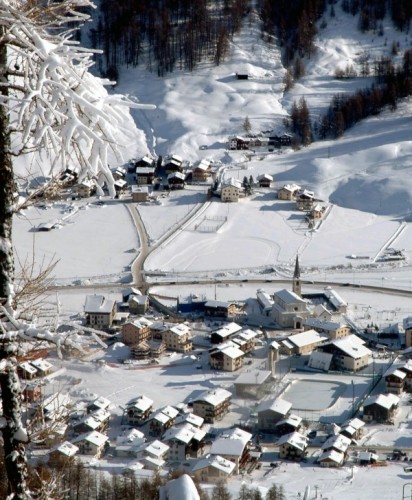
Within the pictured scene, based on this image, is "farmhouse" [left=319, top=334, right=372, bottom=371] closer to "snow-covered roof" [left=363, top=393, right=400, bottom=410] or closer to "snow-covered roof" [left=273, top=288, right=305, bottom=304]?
"snow-covered roof" [left=363, top=393, right=400, bottom=410]

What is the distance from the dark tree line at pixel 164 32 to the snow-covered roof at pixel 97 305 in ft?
55.5

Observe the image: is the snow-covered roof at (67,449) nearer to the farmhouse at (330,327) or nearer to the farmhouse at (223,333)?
the farmhouse at (223,333)

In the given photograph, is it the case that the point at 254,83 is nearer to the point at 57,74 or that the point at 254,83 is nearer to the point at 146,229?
the point at 146,229

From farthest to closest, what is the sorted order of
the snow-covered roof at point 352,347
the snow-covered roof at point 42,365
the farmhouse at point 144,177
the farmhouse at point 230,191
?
1. the farmhouse at point 144,177
2. the farmhouse at point 230,191
3. the snow-covered roof at point 352,347
4. the snow-covered roof at point 42,365

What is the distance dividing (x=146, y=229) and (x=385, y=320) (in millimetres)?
7642

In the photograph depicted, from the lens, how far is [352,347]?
1412 centimetres

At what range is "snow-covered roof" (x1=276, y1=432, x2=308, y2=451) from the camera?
1088 cm

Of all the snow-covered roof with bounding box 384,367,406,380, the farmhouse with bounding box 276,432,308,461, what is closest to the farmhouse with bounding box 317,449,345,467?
the farmhouse with bounding box 276,432,308,461

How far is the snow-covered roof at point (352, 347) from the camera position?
13938 mm

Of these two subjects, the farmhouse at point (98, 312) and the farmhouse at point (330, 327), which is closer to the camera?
the farmhouse at point (330, 327)

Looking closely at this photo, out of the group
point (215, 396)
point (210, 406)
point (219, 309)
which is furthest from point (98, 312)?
Answer: point (210, 406)

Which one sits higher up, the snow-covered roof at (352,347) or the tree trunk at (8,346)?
the tree trunk at (8,346)

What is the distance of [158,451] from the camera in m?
10.9

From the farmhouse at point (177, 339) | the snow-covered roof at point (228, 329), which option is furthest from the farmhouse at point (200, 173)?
the farmhouse at point (177, 339)
